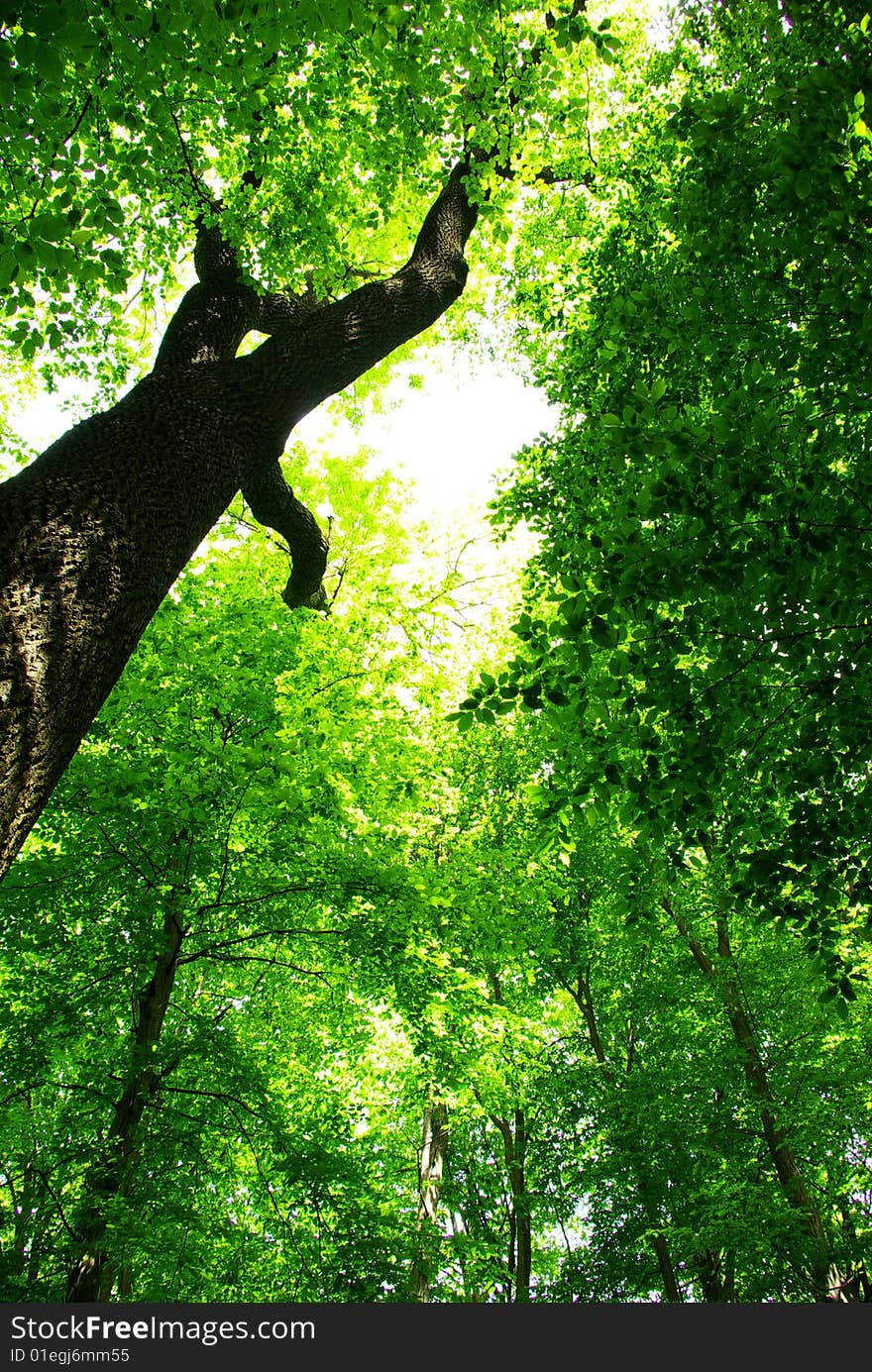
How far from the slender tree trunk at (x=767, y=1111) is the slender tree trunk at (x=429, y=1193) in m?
4.57

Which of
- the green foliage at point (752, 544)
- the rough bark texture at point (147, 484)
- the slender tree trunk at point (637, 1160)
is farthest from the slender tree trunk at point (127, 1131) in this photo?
the slender tree trunk at point (637, 1160)

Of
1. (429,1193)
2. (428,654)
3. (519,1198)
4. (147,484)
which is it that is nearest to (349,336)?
(147,484)

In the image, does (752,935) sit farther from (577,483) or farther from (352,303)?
(352,303)

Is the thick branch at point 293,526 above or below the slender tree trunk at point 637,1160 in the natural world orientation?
above

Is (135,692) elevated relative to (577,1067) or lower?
elevated

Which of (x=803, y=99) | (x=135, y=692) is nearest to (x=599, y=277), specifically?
(x=803, y=99)

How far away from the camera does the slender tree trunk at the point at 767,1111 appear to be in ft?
30.4

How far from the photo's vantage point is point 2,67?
2992mm

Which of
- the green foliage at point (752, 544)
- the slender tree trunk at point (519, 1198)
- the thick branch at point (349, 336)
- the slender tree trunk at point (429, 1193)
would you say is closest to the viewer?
the green foliage at point (752, 544)

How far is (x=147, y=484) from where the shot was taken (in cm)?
349

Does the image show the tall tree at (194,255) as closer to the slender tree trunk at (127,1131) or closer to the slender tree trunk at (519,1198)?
the slender tree trunk at (127,1131)

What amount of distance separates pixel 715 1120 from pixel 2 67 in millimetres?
13135

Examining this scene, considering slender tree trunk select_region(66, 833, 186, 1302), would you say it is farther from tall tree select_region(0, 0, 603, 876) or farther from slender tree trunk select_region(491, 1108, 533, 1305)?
slender tree trunk select_region(491, 1108, 533, 1305)

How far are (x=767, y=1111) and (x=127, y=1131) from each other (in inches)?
341
